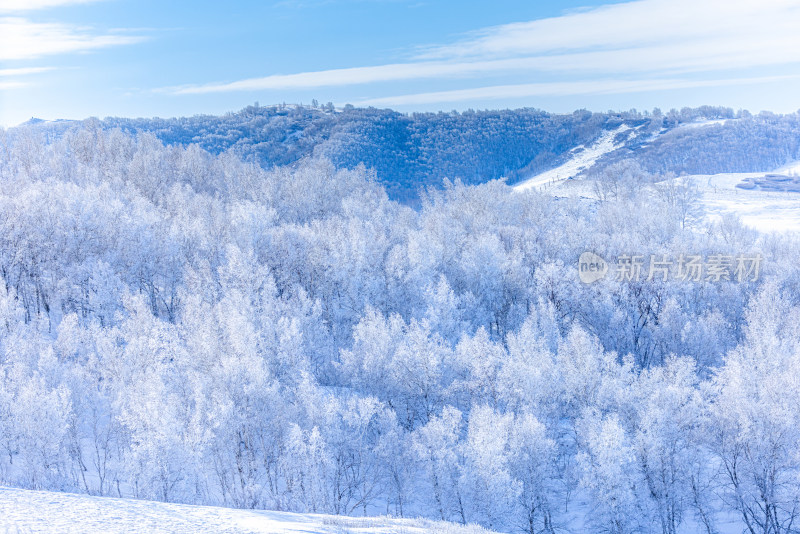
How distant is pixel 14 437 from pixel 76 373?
4.86 m

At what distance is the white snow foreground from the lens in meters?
17.4

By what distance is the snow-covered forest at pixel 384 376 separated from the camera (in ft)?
101

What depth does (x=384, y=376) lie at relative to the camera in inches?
1533

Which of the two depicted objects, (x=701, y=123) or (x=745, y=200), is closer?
(x=745, y=200)

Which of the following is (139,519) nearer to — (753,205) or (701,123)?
(753,205)

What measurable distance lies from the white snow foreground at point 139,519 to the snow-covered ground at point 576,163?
5383 inches

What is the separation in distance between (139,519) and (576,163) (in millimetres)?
177742

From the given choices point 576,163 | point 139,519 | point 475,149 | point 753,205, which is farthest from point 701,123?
point 139,519

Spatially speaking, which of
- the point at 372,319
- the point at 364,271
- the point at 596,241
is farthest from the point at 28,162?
the point at 596,241

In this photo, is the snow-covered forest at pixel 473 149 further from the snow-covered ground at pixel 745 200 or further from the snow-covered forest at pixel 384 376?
the snow-covered forest at pixel 384 376

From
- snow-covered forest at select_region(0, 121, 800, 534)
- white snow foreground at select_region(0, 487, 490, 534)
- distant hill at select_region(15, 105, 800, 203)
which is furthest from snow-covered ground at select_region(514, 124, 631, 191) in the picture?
white snow foreground at select_region(0, 487, 490, 534)

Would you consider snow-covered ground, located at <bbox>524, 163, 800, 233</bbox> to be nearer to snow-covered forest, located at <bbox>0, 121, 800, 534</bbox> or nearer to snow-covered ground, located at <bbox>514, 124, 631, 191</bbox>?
snow-covered ground, located at <bbox>514, 124, 631, 191</bbox>

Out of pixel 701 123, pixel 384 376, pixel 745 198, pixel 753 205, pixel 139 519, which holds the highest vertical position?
pixel 701 123

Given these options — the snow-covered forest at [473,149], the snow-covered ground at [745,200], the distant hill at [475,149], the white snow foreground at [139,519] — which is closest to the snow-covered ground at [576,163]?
the distant hill at [475,149]
